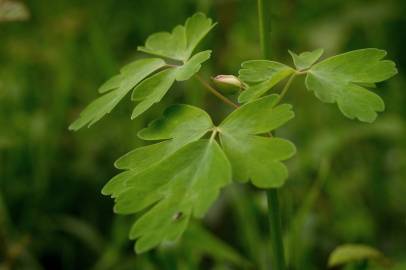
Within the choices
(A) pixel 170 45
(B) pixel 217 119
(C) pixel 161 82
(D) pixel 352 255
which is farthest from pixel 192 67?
(B) pixel 217 119

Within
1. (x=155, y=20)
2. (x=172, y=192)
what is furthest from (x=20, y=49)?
(x=172, y=192)

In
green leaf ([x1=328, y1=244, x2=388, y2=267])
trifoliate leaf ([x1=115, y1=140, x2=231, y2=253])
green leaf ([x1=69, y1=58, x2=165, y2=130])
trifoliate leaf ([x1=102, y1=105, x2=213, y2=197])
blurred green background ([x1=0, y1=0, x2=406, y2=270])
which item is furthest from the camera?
blurred green background ([x1=0, y1=0, x2=406, y2=270])

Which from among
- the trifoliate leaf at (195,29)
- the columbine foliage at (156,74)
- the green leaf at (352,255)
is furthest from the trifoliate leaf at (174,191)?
the green leaf at (352,255)

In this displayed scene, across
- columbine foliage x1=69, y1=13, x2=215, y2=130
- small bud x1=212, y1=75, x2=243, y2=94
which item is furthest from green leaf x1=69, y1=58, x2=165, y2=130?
small bud x1=212, y1=75, x2=243, y2=94

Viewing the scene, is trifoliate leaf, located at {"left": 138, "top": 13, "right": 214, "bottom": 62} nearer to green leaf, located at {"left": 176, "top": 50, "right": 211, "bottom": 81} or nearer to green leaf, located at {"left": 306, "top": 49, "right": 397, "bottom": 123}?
green leaf, located at {"left": 176, "top": 50, "right": 211, "bottom": 81}

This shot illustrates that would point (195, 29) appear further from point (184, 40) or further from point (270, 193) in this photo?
point (270, 193)
